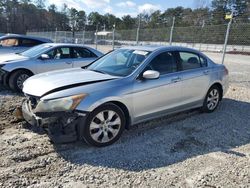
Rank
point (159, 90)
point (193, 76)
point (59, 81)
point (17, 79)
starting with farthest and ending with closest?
point (17, 79) < point (193, 76) < point (159, 90) < point (59, 81)

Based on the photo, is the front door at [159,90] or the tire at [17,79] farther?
the tire at [17,79]

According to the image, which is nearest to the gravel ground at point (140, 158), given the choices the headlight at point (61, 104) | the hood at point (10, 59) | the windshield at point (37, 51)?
the headlight at point (61, 104)

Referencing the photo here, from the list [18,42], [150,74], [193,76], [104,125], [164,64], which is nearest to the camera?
[104,125]

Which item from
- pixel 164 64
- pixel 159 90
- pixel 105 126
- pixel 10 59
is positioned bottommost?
pixel 105 126

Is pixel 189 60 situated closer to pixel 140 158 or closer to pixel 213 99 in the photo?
pixel 213 99

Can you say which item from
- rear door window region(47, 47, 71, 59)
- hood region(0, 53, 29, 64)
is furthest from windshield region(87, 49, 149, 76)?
hood region(0, 53, 29, 64)

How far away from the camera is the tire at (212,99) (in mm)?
6298

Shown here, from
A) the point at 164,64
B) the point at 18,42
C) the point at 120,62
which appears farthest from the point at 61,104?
the point at 18,42

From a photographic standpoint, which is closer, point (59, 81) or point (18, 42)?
point (59, 81)

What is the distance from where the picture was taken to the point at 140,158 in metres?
4.17

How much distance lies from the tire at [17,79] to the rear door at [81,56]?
57.2 inches

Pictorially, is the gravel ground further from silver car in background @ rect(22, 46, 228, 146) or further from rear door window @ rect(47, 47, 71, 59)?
rear door window @ rect(47, 47, 71, 59)

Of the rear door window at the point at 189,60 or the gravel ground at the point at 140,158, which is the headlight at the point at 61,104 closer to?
the gravel ground at the point at 140,158

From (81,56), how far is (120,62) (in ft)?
12.2
